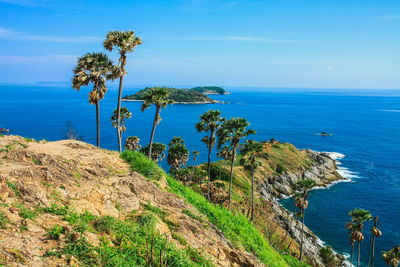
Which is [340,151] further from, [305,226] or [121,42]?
[121,42]

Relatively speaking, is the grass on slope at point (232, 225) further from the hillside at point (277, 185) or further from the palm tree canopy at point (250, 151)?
the palm tree canopy at point (250, 151)

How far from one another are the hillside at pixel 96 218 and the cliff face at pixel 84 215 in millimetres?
25

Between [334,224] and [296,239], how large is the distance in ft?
38.0

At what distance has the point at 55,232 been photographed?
7.73 metres

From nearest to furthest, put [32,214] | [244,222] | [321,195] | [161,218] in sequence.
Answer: [32,214]
[161,218]
[244,222]
[321,195]

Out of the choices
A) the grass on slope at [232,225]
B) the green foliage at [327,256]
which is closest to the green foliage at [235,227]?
the grass on slope at [232,225]

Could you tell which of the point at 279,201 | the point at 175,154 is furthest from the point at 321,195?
the point at 175,154

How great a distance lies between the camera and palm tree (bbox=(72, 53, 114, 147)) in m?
28.4

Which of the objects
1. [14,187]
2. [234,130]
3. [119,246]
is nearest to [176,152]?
[234,130]

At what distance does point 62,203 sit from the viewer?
9.49 metres

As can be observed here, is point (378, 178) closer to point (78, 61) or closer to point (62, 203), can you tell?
point (78, 61)

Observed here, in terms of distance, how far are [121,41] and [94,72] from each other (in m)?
4.43

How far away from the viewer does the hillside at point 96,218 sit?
7.49m

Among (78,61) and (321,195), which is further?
(321,195)
